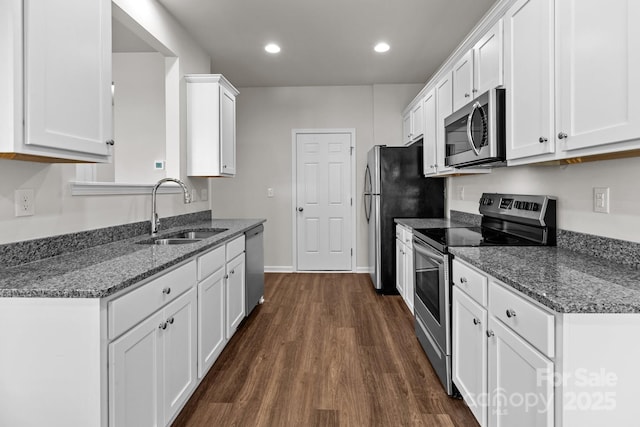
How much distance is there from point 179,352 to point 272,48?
124 inches

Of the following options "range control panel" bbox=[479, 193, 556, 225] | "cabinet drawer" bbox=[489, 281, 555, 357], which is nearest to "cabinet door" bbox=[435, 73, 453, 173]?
"range control panel" bbox=[479, 193, 556, 225]

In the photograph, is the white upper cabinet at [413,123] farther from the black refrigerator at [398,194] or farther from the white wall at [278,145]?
the white wall at [278,145]

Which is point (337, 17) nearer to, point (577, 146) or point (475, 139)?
point (475, 139)

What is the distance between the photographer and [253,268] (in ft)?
11.6

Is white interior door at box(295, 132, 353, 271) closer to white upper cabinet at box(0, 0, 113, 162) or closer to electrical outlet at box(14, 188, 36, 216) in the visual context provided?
white upper cabinet at box(0, 0, 113, 162)

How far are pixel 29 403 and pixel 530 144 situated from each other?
2.29 meters

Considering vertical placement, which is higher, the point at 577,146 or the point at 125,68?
the point at 125,68

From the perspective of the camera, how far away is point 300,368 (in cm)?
253

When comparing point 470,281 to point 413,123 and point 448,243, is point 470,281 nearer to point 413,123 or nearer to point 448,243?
point 448,243

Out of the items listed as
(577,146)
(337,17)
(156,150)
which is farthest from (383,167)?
(577,146)

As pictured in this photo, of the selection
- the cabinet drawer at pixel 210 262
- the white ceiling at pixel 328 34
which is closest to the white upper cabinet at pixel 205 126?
the white ceiling at pixel 328 34

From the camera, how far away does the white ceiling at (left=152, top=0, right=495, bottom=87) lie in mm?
3020

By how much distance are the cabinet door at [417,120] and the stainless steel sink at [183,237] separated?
2389mm

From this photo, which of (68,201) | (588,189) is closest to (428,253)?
(588,189)
